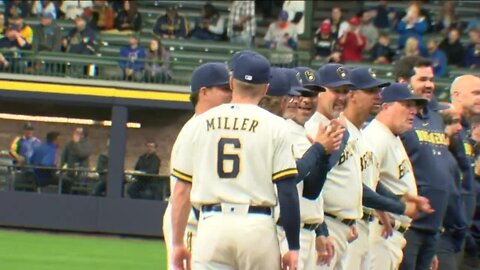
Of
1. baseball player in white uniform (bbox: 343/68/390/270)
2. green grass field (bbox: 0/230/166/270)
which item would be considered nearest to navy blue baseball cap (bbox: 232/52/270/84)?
baseball player in white uniform (bbox: 343/68/390/270)

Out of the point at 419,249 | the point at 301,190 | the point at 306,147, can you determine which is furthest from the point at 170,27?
the point at 301,190

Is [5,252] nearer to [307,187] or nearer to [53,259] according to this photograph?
[53,259]

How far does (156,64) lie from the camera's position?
2106 centimetres

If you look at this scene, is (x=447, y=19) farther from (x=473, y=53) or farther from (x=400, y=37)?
(x=473, y=53)

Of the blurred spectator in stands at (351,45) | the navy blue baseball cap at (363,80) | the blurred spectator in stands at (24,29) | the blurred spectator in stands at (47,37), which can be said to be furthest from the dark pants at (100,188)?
the navy blue baseball cap at (363,80)

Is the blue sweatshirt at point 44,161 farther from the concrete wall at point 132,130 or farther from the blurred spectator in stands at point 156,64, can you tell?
the blurred spectator in stands at point 156,64

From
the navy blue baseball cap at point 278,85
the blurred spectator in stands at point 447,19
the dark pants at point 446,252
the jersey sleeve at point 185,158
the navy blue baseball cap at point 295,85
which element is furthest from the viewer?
the blurred spectator in stands at point 447,19

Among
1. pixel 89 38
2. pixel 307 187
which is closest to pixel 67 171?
pixel 89 38

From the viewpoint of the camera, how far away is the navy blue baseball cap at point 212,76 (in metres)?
7.05

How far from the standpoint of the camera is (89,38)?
2164 cm

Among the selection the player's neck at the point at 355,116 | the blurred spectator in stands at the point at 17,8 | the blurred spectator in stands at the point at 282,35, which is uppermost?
the blurred spectator in stands at the point at 17,8

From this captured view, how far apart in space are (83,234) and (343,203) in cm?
1292

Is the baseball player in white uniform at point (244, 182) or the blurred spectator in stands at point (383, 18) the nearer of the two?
the baseball player in white uniform at point (244, 182)

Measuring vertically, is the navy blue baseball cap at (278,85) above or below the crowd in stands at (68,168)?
above
